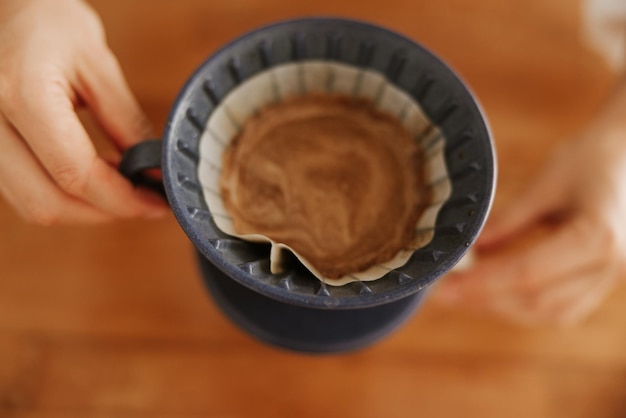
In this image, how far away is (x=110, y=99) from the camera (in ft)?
1.82

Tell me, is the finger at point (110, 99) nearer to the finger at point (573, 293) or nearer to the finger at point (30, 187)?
the finger at point (30, 187)

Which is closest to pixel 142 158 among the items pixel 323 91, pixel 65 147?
pixel 65 147

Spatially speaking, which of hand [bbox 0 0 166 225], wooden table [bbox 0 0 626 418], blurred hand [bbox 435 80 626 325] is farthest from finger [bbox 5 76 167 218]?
blurred hand [bbox 435 80 626 325]

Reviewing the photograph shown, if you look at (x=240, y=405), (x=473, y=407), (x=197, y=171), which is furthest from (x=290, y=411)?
(x=197, y=171)

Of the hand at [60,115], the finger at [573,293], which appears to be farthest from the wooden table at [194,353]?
the hand at [60,115]

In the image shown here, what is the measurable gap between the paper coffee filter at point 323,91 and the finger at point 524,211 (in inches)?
7.4

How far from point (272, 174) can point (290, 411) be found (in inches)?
11.7

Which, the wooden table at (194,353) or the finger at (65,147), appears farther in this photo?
the wooden table at (194,353)

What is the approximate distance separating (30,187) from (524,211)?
1.87 feet

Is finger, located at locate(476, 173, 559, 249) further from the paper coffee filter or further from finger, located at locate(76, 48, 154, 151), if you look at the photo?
finger, located at locate(76, 48, 154, 151)

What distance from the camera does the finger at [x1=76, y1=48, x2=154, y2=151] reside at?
0.55 m

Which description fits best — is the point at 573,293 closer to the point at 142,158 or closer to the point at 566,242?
the point at 566,242

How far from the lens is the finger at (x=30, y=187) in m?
0.53

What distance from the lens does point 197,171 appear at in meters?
0.53
